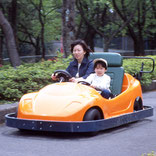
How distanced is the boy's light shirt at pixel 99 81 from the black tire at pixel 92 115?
74 centimetres

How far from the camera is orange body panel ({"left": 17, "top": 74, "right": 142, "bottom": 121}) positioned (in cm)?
569

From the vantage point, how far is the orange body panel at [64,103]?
18.7ft

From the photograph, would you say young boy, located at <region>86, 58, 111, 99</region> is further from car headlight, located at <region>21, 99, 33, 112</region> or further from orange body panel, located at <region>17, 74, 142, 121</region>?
car headlight, located at <region>21, 99, 33, 112</region>

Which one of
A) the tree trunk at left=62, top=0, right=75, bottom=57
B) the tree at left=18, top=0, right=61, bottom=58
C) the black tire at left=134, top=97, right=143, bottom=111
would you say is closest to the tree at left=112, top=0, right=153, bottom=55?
the tree at left=18, top=0, right=61, bottom=58

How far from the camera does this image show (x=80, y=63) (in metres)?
7.07

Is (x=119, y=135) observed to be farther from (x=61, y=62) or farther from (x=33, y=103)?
(x=61, y=62)

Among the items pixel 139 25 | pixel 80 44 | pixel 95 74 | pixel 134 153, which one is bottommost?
pixel 134 153

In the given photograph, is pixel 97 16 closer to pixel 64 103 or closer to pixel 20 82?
pixel 20 82

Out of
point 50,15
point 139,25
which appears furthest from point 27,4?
point 139,25

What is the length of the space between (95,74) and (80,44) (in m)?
0.56

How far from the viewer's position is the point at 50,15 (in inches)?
1255

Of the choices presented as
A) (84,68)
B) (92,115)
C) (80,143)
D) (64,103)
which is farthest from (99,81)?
(80,143)

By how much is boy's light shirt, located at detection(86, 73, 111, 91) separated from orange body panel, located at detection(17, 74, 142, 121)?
11.1 inches

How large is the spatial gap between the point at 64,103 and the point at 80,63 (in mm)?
1425
